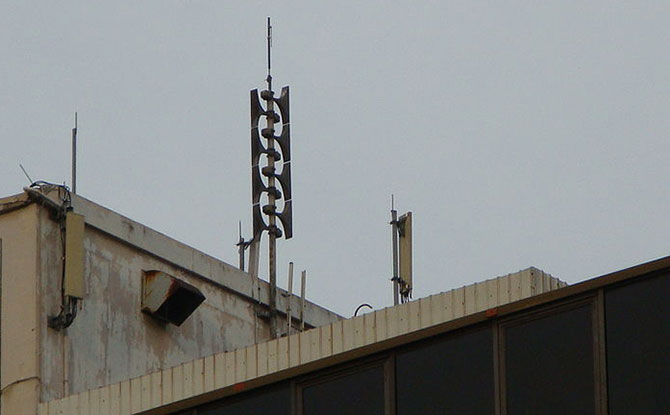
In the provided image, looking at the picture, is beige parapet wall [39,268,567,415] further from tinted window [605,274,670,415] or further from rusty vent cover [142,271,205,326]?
rusty vent cover [142,271,205,326]

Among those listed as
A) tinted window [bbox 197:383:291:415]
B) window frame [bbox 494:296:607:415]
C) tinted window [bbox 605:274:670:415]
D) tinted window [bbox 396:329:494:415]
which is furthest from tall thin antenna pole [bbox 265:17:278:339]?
tinted window [bbox 605:274:670:415]

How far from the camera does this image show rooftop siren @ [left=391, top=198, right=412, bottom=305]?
35.7 m

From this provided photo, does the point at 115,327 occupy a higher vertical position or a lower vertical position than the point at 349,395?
higher

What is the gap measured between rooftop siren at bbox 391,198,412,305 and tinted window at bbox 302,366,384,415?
10751 millimetres

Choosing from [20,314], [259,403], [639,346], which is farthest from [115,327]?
[639,346]

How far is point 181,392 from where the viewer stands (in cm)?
2839

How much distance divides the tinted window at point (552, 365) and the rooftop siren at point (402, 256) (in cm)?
1219

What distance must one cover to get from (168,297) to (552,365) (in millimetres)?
12425

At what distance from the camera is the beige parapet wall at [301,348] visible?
26.5 m

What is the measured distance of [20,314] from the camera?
31359mm

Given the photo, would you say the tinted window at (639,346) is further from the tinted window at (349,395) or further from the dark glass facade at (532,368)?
the tinted window at (349,395)

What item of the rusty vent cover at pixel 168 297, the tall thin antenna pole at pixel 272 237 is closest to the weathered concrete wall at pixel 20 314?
the rusty vent cover at pixel 168 297

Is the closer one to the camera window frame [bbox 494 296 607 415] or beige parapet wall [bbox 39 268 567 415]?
window frame [bbox 494 296 607 415]

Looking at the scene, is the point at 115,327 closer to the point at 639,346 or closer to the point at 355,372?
the point at 355,372
